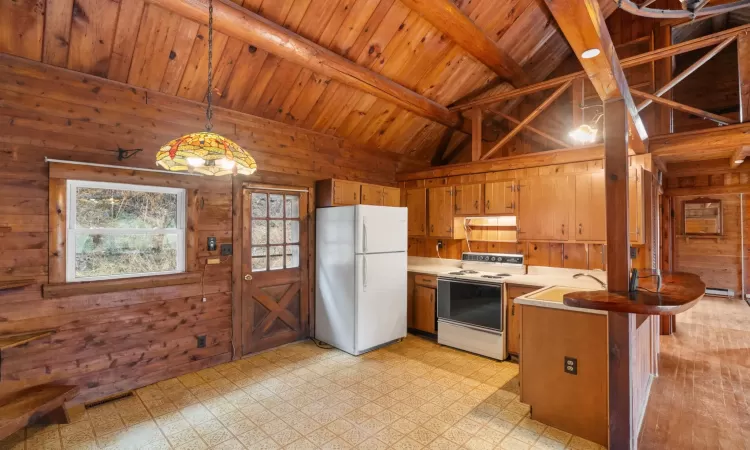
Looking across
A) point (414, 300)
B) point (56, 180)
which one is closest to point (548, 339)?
point (414, 300)

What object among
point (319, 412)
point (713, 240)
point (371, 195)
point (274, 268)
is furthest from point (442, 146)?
point (713, 240)

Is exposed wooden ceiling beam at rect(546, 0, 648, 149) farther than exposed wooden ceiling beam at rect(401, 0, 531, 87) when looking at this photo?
No

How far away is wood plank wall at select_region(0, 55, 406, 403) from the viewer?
2.72m

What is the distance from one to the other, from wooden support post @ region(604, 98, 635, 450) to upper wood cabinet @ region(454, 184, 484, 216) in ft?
8.23

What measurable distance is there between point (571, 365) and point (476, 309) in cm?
158

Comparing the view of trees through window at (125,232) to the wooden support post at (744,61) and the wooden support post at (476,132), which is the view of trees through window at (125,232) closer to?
the wooden support post at (476,132)

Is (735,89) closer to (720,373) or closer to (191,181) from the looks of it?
(720,373)

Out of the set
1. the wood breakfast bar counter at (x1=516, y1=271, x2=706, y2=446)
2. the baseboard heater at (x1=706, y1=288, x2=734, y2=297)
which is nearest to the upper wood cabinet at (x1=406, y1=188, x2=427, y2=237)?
the wood breakfast bar counter at (x1=516, y1=271, x2=706, y2=446)

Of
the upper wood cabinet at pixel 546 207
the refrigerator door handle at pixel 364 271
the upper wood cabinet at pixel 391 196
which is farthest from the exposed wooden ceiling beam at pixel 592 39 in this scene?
the upper wood cabinet at pixel 391 196

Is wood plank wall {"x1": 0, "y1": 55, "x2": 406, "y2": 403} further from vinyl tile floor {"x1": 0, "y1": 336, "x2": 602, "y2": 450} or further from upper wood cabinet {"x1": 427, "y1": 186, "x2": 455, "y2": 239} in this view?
upper wood cabinet {"x1": 427, "y1": 186, "x2": 455, "y2": 239}

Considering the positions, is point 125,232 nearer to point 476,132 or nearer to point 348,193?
point 348,193

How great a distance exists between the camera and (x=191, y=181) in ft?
11.9

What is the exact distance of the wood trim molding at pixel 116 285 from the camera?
2.87 meters

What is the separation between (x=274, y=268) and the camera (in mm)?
4336
